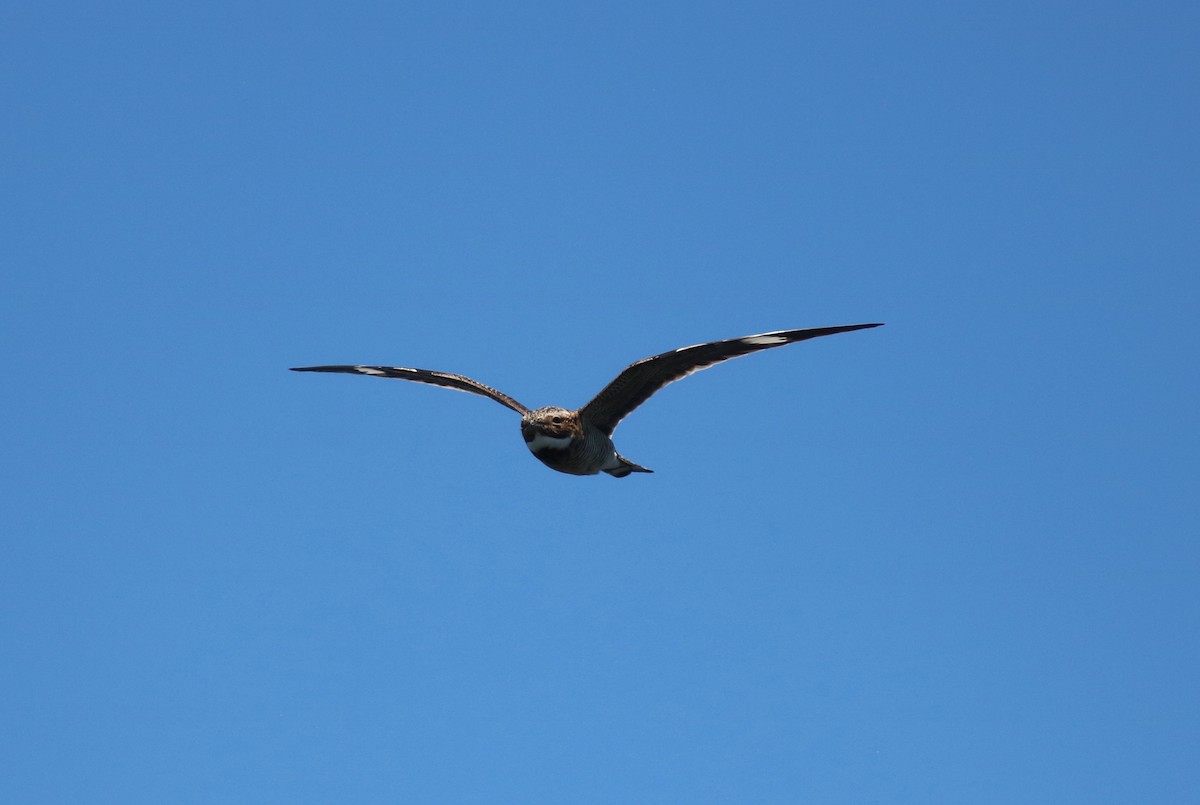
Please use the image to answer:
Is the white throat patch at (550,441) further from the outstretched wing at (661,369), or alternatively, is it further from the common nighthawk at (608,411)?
the outstretched wing at (661,369)

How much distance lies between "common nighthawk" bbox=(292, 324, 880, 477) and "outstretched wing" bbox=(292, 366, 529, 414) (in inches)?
5.0

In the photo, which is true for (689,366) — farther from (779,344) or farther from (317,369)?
(317,369)

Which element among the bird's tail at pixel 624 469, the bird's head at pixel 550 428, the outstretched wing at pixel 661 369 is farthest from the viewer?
the bird's tail at pixel 624 469

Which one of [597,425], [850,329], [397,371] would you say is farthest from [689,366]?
[397,371]

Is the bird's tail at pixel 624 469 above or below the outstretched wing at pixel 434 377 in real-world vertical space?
below

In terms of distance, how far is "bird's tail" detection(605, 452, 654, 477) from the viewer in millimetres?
19734

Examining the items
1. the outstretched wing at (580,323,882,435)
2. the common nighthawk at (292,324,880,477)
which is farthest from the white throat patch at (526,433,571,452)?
the outstretched wing at (580,323,882,435)

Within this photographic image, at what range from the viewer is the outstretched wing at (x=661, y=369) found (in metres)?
16.8

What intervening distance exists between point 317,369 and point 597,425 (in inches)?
220

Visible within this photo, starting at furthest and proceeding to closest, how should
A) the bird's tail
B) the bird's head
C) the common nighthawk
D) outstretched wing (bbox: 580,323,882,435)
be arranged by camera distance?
the bird's tail → the bird's head → the common nighthawk → outstretched wing (bbox: 580,323,882,435)

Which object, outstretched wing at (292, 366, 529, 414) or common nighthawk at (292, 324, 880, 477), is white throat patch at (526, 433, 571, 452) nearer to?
common nighthawk at (292, 324, 880, 477)

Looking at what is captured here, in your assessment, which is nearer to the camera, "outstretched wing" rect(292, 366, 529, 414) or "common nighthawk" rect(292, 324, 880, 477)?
"common nighthawk" rect(292, 324, 880, 477)

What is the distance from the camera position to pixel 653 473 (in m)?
20.0

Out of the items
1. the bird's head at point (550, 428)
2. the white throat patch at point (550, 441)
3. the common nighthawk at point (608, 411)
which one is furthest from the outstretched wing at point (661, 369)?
the white throat patch at point (550, 441)
